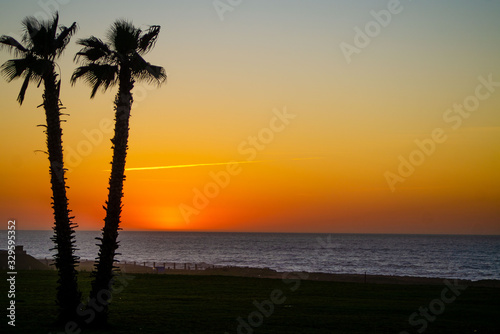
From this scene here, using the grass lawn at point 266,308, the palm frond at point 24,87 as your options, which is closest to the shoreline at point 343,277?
the grass lawn at point 266,308

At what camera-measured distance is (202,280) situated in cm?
4450

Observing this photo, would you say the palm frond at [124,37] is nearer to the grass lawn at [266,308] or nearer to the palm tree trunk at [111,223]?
the palm tree trunk at [111,223]

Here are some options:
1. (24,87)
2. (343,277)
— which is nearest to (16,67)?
(24,87)

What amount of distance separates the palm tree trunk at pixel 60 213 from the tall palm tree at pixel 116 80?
2.96ft

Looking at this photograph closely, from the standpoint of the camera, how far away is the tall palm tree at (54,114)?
66.4 ft

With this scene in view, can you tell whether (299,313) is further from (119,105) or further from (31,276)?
(31,276)

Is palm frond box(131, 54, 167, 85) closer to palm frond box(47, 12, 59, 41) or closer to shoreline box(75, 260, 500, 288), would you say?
palm frond box(47, 12, 59, 41)

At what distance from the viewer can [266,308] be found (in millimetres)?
27797

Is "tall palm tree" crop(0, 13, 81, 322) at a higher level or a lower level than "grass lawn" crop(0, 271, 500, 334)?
higher

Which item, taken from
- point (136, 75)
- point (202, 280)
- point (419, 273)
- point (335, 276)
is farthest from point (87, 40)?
point (419, 273)

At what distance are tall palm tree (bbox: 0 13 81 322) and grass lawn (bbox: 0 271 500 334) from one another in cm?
185

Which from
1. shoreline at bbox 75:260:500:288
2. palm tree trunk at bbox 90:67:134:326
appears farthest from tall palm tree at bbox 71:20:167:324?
shoreline at bbox 75:260:500:288

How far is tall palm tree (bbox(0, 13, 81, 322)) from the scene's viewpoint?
797 inches

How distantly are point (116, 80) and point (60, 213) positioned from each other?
19.0 ft
